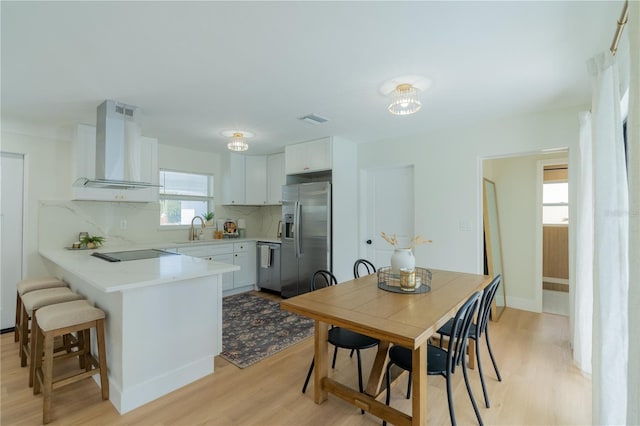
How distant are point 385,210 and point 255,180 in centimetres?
238

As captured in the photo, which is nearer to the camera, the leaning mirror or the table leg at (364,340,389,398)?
the table leg at (364,340,389,398)

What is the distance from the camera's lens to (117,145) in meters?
2.84

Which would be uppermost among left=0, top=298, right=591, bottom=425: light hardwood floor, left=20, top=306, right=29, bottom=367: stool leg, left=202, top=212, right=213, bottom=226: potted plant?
left=202, top=212, right=213, bottom=226: potted plant

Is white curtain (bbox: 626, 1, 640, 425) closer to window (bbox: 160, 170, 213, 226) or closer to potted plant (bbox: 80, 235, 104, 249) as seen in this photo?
potted plant (bbox: 80, 235, 104, 249)

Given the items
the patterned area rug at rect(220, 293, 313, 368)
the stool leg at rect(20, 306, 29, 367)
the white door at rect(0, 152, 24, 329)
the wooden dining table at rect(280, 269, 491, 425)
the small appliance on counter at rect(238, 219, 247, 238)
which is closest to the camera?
the wooden dining table at rect(280, 269, 491, 425)

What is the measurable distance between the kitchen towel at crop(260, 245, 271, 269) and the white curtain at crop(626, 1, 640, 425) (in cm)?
442

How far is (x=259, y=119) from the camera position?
3326 mm

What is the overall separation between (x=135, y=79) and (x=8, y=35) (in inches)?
27.6

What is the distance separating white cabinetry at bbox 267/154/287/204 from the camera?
5.16 m

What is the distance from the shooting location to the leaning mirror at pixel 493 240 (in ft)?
12.0

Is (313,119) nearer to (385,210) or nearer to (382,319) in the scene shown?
(385,210)

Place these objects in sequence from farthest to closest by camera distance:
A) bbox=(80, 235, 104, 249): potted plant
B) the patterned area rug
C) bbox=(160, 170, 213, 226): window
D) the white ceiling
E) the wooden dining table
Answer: bbox=(160, 170, 213, 226): window → bbox=(80, 235, 104, 249): potted plant → the patterned area rug → the white ceiling → the wooden dining table

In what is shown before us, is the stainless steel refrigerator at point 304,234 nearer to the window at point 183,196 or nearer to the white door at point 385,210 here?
the white door at point 385,210

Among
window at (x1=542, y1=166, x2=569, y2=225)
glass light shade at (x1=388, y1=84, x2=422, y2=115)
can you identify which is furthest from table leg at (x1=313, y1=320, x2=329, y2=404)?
window at (x1=542, y1=166, x2=569, y2=225)
